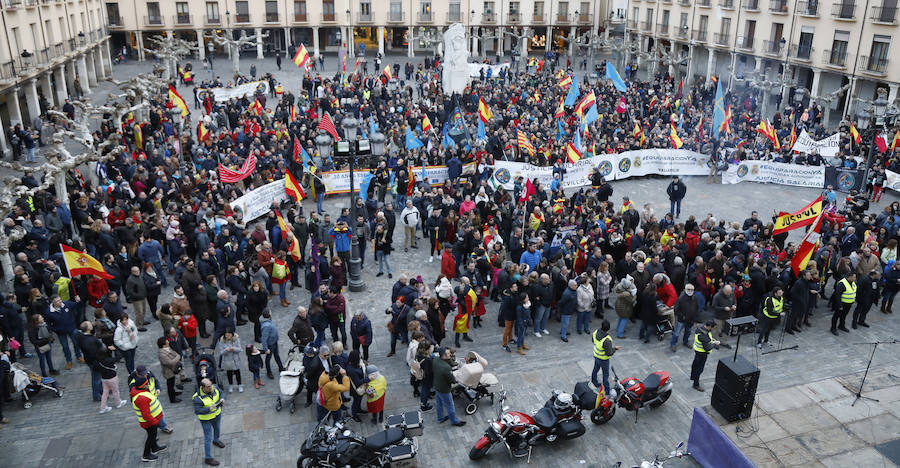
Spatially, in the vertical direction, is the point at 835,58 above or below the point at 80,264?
above

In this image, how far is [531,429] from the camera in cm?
981

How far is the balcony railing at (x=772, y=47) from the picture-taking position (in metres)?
38.9

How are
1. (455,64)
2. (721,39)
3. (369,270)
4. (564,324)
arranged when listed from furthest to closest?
1. (721,39)
2. (455,64)
3. (369,270)
4. (564,324)

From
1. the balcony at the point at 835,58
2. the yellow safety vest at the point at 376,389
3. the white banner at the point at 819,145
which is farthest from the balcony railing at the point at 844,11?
the yellow safety vest at the point at 376,389

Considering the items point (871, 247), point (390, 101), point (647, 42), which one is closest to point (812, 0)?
point (647, 42)

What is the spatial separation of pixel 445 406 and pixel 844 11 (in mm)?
33497

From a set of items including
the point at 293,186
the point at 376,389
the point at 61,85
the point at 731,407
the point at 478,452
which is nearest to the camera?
the point at 478,452

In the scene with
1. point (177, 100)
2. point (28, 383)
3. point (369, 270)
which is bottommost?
point (369, 270)

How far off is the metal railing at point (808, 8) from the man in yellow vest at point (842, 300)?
2768cm

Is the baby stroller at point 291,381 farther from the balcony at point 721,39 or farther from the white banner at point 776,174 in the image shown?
the balcony at point 721,39

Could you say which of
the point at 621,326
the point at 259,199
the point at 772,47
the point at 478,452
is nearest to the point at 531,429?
the point at 478,452

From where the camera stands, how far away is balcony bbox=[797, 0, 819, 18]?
118 ft

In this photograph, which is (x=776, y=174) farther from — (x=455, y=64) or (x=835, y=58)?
(x=835, y=58)

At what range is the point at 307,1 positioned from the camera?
181 feet
